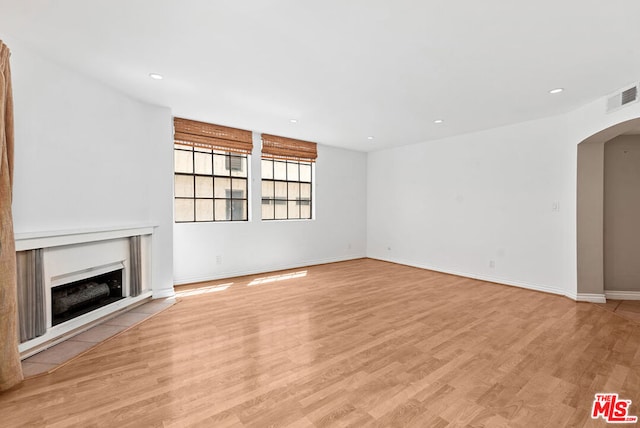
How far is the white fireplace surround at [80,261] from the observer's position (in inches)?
94.4

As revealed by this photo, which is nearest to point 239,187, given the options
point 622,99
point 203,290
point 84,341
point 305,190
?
point 305,190

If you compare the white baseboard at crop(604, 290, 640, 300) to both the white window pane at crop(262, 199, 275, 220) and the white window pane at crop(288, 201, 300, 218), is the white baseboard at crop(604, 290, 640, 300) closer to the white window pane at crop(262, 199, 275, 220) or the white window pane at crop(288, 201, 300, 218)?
the white window pane at crop(288, 201, 300, 218)

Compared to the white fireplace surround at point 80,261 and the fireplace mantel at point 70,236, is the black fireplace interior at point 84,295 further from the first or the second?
the fireplace mantel at point 70,236

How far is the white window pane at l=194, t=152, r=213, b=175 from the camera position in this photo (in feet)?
15.5

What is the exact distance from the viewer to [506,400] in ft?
6.09

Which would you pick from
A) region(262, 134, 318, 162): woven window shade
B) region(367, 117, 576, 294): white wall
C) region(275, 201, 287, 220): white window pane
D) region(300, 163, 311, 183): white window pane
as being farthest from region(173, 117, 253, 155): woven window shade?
region(367, 117, 576, 294): white wall

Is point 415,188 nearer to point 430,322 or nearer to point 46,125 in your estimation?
point 430,322

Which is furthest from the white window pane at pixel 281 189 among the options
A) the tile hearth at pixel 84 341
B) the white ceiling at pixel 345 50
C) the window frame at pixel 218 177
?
the tile hearth at pixel 84 341

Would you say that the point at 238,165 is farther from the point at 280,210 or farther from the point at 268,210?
the point at 280,210

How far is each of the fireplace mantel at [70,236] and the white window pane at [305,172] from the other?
10.7 feet

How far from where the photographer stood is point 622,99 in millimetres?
3113

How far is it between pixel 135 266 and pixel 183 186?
5.06ft

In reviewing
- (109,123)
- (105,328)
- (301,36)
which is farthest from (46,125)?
(301,36)

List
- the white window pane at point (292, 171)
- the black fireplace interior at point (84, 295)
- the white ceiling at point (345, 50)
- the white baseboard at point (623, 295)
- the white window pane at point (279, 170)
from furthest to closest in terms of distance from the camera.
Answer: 1. the white window pane at point (292, 171)
2. the white window pane at point (279, 170)
3. the white baseboard at point (623, 295)
4. the black fireplace interior at point (84, 295)
5. the white ceiling at point (345, 50)
